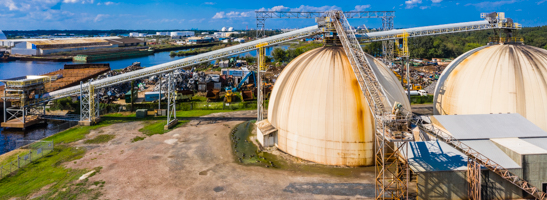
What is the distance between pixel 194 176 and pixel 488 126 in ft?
93.3

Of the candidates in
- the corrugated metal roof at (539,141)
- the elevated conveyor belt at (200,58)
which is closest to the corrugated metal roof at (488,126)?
the corrugated metal roof at (539,141)

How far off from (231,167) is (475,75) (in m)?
31.4

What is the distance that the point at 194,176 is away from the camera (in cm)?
3197

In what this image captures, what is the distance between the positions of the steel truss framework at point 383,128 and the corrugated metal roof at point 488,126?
4.83 meters

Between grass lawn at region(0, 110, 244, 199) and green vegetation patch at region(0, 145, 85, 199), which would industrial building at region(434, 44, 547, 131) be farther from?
green vegetation patch at region(0, 145, 85, 199)

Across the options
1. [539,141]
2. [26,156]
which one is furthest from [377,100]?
[26,156]

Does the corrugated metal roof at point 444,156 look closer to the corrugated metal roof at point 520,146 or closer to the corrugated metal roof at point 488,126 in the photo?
the corrugated metal roof at point 520,146

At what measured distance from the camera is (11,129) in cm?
5138

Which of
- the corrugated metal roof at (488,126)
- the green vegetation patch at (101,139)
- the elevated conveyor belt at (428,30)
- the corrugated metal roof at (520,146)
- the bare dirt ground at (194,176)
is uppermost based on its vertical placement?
the elevated conveyor belt at (428,30)

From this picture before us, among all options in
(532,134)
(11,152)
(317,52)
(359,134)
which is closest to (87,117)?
(11,152)

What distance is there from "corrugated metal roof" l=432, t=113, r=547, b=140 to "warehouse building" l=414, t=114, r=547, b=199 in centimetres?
8

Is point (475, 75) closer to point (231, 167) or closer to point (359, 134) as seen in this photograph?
point (359, 134)

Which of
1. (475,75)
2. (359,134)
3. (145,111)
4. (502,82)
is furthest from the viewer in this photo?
(145,111)

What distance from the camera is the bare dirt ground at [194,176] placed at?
2844 cm
